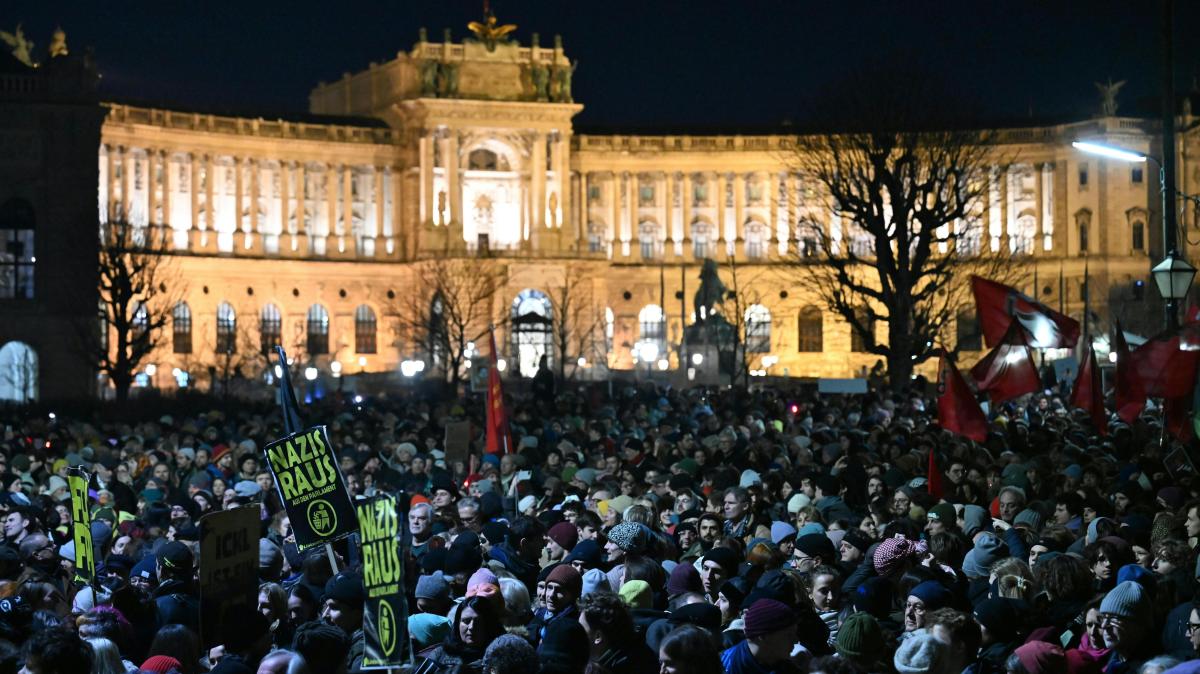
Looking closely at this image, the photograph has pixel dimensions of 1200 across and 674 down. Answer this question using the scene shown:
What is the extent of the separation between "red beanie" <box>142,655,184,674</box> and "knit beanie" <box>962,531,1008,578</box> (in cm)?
651

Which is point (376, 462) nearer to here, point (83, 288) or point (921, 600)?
point (921, 600)

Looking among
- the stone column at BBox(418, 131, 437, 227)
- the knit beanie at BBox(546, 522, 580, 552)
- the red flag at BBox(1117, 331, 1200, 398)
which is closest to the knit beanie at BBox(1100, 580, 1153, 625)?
the knit beanie at BBox(546, 522, 580, 552)

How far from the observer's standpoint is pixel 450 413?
44.7 meters

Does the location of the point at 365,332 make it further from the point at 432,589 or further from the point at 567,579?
the point at 567,579

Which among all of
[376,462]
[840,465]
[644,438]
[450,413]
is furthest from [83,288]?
[840,465]

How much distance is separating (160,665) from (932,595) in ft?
15.6

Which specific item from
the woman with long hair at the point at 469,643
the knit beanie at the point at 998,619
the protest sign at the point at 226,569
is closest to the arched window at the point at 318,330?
the protest sign at the point at 226,569

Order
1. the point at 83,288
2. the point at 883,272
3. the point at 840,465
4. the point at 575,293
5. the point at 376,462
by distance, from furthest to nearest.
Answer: the point at 575,293, the point at 83,288, the point at 883,272, the point at 376,462, the point at 840,465

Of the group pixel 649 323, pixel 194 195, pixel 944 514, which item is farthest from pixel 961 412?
pixel 649 323

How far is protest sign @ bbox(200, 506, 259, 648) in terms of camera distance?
43.3 ft

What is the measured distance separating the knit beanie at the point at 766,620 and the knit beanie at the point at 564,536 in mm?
5568

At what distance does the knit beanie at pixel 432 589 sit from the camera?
1466 cm

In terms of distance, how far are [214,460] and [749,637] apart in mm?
20132

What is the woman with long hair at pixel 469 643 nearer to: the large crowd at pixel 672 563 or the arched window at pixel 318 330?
the large crowd at pixel 672 563
